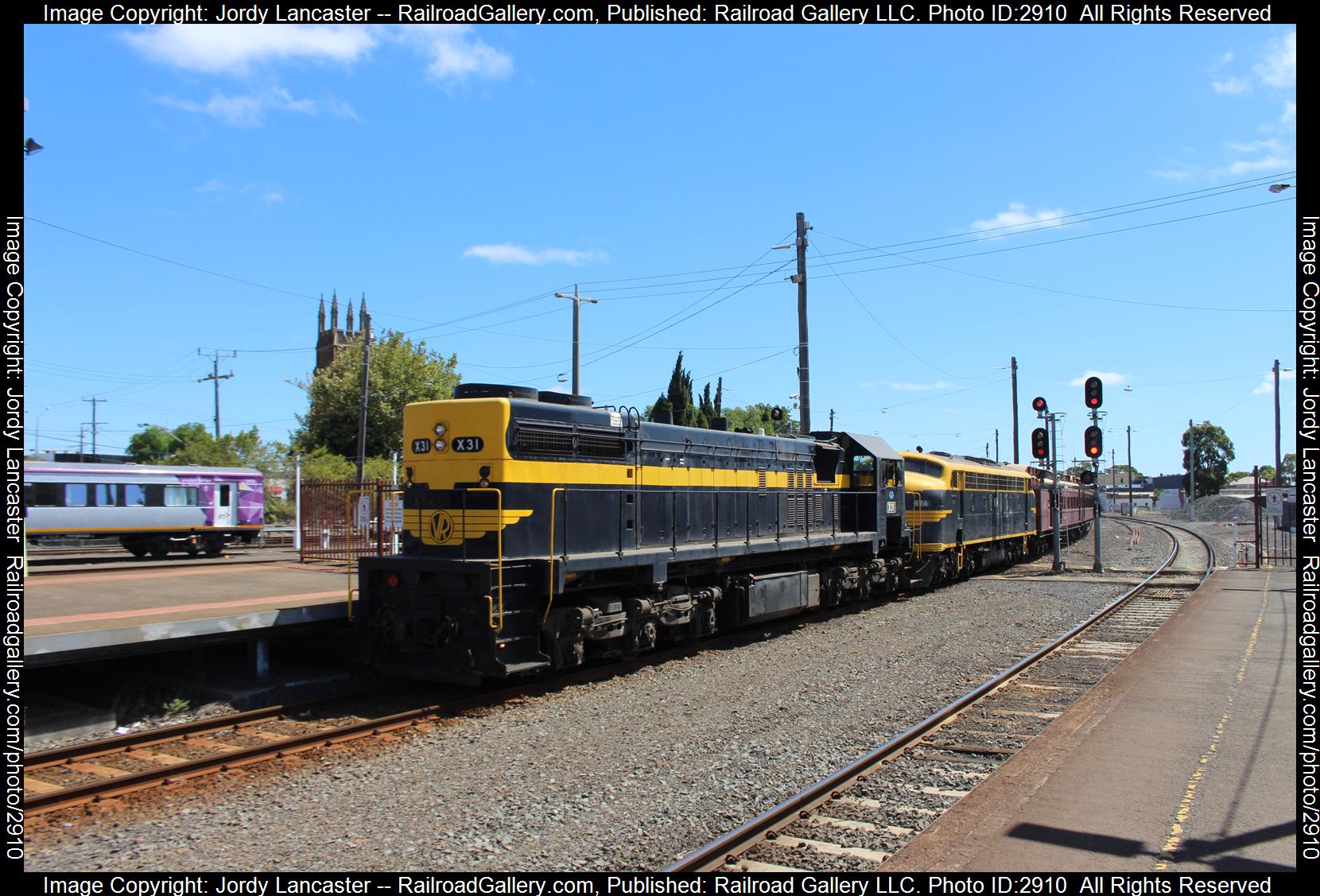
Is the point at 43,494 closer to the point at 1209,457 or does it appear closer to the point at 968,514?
the point at 968,514

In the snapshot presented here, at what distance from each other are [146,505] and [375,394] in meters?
22.0

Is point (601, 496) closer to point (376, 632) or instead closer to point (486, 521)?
point (486, 521)

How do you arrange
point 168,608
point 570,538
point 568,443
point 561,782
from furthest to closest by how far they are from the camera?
1. point 168,608
2. point 568,443
3. point 570,538
4. point 561,782

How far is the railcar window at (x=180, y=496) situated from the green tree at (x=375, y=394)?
19312 mm

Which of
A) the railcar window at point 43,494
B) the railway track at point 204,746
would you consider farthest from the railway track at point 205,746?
the railcar window at point 43,494

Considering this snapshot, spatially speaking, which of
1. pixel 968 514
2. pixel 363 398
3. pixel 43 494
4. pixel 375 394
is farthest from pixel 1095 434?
pixel 375 394

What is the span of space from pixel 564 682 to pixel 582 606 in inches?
36.7

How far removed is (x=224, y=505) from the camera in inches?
1113

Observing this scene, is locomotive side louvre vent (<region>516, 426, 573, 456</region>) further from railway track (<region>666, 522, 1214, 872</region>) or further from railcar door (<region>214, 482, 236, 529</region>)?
railcar door (<region>214, 482, 236, 529</region>)

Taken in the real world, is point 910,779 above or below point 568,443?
below

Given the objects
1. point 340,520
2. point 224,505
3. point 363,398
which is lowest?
point 340,520

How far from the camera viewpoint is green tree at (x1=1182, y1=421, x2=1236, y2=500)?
93.3m

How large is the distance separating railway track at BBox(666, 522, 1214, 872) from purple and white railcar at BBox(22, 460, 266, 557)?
2546cm

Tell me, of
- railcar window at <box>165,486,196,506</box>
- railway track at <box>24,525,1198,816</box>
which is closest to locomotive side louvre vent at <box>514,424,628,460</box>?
railway track at <box>24,525,1198,816</box>
